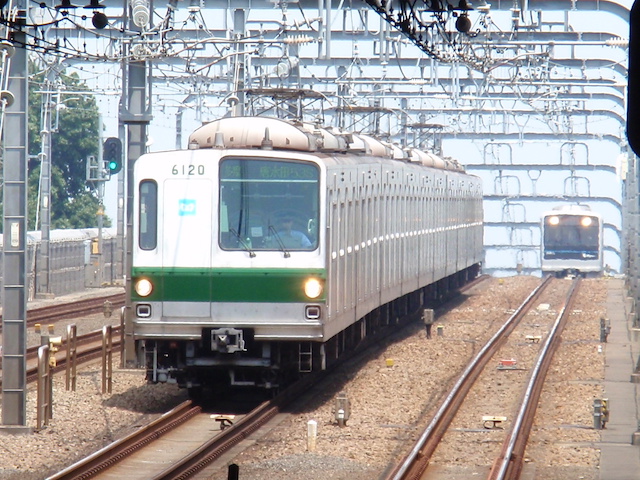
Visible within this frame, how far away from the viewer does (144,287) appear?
12.8 m

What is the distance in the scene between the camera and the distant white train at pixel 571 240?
134 ft

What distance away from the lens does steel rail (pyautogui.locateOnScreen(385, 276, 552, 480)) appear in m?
9.76

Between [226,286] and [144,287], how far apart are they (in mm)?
812

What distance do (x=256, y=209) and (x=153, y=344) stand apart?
5.54 feet

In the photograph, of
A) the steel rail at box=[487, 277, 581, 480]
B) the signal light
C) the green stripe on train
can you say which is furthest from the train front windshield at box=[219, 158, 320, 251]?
the signal light

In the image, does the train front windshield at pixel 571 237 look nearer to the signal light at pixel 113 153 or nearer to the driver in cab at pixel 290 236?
the signal light at pixel 113 153

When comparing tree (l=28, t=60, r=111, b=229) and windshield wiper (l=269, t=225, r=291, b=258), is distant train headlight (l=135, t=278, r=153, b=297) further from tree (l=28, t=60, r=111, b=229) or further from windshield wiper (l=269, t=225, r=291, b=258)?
tree (l=28, t=60, r=111, b=229)

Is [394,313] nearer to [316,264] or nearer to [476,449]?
[316,264]

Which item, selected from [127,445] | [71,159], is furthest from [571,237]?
[127,445]

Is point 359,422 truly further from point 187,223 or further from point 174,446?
point 187,223

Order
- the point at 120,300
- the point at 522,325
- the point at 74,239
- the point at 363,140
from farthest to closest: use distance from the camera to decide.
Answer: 1. the point at 74,239
2. the point at 120,300
3. the point at 522,325
4. the point at 363,140

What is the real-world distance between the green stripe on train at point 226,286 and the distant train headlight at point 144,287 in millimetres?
39

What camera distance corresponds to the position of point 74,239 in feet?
119

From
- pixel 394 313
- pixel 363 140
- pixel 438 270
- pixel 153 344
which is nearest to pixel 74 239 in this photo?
pixel 438 270
